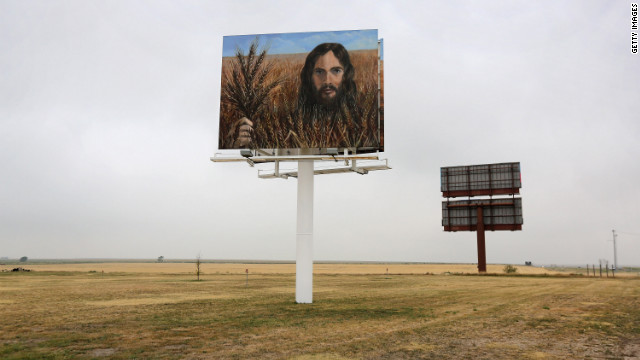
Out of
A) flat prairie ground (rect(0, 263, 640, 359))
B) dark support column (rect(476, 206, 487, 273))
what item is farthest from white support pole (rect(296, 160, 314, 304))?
dark support column (rect(476, 206, 487, 273))

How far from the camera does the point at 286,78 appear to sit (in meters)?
24.6

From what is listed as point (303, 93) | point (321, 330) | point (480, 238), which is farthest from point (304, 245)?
point (480, 238)

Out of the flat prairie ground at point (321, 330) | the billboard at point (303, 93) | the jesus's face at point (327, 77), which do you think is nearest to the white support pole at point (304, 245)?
the flat prairie ground at point (321, 330)

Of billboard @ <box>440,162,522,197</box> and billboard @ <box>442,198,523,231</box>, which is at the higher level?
billboard @ <box>440,162,522,197</box>

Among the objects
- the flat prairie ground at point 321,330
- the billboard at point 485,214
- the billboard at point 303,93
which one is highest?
the billboard at point 303,93

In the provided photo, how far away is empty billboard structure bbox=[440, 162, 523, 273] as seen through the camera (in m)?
62.4

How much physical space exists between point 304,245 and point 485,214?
1879 inches

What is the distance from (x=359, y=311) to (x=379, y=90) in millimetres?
11888

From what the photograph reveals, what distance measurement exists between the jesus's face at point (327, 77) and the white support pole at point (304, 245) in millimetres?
5139

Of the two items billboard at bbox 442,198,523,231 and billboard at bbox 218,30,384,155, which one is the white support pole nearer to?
billboard at bbox 218,30,384,155

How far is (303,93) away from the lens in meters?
24.2

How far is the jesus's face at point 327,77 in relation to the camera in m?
24.0

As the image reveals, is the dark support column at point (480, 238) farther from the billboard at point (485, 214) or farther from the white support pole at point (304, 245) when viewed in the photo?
the white support pole at point (304, 245)

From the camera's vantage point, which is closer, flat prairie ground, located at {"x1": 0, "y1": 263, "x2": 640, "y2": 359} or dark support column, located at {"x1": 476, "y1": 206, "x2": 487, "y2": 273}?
flat prairie ground, located at {"x1": 0, "y1": 263, "x2": 640, "y2": 359}
